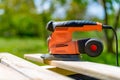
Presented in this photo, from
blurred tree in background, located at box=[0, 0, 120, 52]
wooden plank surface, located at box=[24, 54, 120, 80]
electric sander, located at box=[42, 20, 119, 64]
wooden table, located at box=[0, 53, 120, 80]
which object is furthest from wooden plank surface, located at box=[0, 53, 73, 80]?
blurred tree in background, located at box=[0, 0, 120, 52]

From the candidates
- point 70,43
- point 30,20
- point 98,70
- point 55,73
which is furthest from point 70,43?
point 30,20

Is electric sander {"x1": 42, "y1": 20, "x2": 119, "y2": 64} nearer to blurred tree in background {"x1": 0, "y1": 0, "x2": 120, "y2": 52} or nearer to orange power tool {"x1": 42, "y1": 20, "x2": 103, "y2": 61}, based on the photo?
orange power tool {"x1": 42, "y1": 20, "x2": 103, "y2": 61}

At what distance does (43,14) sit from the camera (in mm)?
21156

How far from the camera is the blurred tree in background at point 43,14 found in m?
11.3

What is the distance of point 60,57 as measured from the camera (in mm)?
2707

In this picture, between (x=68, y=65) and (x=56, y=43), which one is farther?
(x=56, y=43)

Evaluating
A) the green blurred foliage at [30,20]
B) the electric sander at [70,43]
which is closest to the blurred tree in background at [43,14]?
the green blurred foliage at [30,20]

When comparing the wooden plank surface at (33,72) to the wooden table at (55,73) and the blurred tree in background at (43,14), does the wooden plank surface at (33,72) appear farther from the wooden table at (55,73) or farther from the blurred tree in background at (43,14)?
the blurred tree in background at (43,14)

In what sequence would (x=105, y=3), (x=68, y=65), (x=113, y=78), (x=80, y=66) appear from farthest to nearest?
(x=105, y=3), (x=68, y=65), (x=80, y=66), (x=113, y=78)

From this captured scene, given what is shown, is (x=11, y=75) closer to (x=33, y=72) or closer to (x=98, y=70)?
(x=33, y=72)

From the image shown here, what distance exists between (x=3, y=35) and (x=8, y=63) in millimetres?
37630

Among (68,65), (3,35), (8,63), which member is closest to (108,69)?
(68,65)

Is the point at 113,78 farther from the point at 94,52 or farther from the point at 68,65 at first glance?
the point at 94,52

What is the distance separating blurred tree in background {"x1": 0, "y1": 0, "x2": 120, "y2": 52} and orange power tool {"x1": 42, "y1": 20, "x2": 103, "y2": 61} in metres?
5.48
